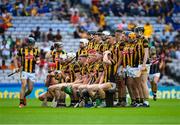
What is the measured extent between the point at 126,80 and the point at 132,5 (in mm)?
18132

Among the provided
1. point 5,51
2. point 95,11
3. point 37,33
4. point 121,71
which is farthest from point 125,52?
point 95,11

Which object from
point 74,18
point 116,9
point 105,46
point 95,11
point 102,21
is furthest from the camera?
point 95,11

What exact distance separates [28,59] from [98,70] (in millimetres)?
2453

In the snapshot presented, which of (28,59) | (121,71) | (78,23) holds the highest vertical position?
(78,23)

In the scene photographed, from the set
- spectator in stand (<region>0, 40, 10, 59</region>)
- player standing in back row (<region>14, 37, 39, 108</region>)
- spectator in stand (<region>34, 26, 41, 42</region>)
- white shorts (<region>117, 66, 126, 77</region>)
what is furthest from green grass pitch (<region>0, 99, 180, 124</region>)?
spectator in stand (<region>34, 26, 41, 42</region>)

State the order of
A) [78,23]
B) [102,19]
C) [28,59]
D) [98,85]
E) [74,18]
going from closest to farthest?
1. [98,85]
2. [28,59]
3. [78,23]
4. [74,18]
5. [102,19]

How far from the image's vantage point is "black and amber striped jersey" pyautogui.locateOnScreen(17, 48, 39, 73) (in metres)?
25.6

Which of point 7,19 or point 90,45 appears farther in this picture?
point 7,19

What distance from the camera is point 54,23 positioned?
4097 cm

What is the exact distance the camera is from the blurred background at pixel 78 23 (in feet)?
125

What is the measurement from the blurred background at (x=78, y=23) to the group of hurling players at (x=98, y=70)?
10.4 meters

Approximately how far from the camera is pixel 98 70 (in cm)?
2442

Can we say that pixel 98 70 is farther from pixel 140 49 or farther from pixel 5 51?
pixel 5 51

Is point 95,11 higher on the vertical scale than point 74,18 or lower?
higher
